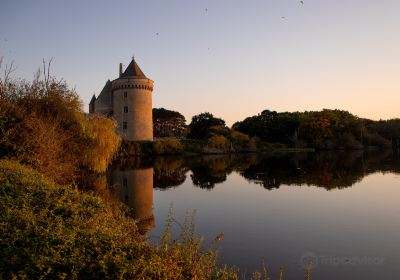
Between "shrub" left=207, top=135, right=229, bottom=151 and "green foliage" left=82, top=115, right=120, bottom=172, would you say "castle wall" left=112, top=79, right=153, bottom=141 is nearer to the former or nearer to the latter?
"shrub" left=207, top=135, right=229, bottom=151

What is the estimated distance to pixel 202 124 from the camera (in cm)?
6562

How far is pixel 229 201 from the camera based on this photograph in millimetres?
13828

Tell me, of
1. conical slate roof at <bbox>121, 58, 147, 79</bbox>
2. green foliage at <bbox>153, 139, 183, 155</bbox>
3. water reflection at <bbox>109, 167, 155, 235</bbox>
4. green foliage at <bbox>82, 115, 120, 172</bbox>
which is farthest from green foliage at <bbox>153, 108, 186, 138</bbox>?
green foliage at <bbox>82, 115, 120, 172</bbox>

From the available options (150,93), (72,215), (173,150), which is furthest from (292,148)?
(72,215)

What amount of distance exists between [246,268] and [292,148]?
55958 millimetres

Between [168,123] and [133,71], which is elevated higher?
[133,71]

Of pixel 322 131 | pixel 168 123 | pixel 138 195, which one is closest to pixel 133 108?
pixel 138 195

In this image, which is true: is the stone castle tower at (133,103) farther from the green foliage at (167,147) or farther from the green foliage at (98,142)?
the green foliage at (98,142)

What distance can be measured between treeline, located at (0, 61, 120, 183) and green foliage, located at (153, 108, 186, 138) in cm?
5445

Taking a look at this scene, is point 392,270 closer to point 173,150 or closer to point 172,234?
point 172,234

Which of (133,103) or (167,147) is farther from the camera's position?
(167,147)

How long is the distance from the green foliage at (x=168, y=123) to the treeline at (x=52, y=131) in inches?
2144

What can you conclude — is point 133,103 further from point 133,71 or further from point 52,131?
point 52,131

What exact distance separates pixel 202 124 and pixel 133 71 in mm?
24699
